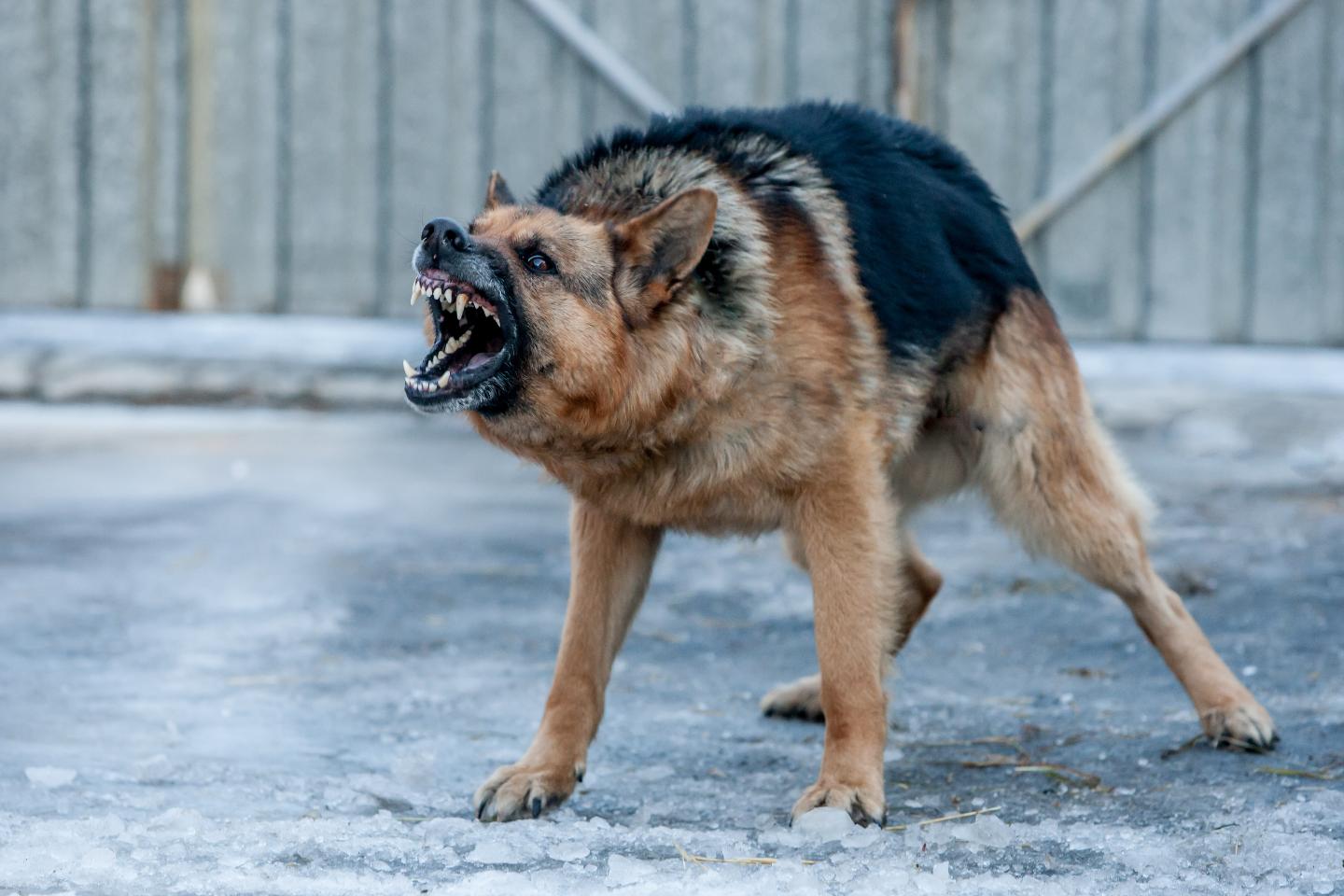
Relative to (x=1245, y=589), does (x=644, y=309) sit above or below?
above

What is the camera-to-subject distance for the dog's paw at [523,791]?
311cm

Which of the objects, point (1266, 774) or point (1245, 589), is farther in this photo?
point (1245, 589)

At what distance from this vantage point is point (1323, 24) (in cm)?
800

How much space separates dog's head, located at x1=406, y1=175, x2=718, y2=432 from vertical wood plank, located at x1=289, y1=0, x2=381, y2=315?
5.38 meters

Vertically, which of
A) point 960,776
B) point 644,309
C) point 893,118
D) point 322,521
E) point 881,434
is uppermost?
point 893,118

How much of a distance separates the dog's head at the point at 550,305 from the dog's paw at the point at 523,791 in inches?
27.1

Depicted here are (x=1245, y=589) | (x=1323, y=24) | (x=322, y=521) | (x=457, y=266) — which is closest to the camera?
(x=457, y=266)

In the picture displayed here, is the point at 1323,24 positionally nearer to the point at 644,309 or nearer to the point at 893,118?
the point at 893,118

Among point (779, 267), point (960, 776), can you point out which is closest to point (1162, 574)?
point (960, 776)

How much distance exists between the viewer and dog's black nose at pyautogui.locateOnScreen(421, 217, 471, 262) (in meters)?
3.01

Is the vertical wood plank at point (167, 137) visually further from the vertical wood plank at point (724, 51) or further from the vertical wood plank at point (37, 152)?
the vertical wood plank at point (724, 51)

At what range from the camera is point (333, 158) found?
845 centimetres

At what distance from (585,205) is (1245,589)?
2.64 m

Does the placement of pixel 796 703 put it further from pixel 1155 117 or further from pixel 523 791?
pixel 1155 117
